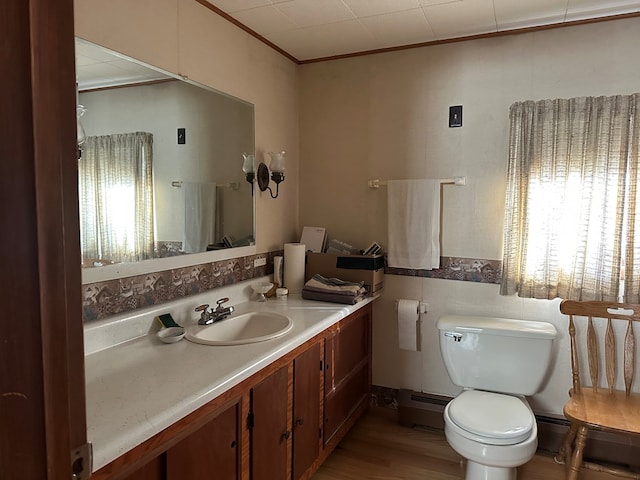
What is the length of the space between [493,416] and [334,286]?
3.27 feet

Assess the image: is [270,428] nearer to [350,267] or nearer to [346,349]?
[346,349]

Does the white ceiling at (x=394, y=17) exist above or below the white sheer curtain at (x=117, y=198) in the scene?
above

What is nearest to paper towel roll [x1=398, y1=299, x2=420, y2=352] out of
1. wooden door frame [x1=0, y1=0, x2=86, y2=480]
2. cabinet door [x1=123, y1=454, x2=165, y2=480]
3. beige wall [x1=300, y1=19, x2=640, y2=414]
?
beige wall [x1=300, y1=19, x2=640, y2=414]

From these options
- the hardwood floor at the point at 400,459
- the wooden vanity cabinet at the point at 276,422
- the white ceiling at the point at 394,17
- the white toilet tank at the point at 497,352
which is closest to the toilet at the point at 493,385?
the white toilet tank at the point at 497,352

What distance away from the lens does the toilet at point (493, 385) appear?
1.89 metres

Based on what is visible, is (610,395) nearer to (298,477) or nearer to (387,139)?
(298,477)

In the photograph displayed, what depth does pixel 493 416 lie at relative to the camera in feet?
6.69

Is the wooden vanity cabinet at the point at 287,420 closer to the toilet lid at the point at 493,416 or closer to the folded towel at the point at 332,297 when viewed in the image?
the folded towel at the point at 332,297

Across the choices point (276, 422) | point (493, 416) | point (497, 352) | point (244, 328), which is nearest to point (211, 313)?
point (244, 328)

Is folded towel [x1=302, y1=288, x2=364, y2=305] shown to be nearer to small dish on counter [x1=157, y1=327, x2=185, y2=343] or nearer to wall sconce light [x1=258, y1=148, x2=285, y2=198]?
wall sconce light [x1=258, y1=148, x2=285, y2=198]

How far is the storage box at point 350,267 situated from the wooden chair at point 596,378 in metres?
0.97

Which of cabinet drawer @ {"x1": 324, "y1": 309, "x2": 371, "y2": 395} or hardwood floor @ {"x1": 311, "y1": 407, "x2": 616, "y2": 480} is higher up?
cabinet drawer @ {"x1": 324, "y1": 309, "x2": 371, "y2": 395}

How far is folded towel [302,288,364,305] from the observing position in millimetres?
2389

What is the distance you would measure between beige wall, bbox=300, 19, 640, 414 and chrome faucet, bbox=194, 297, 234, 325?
1065 millimetres
